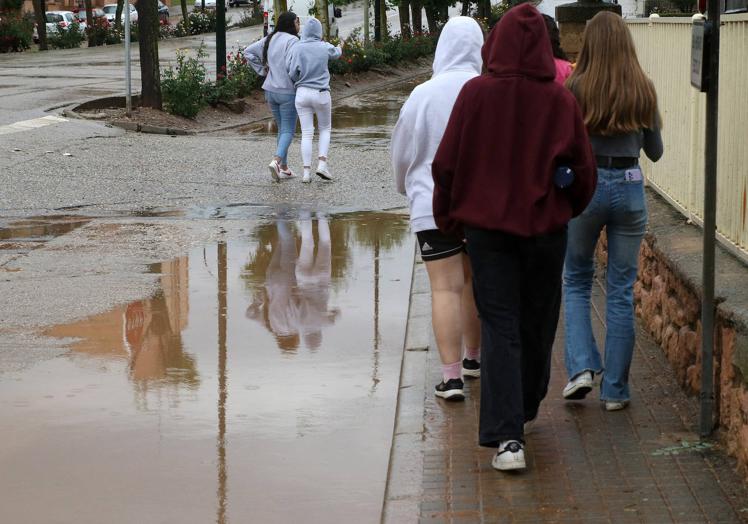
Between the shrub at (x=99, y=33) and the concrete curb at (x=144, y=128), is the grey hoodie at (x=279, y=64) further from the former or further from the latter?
the shrub at (x=99, y=33)

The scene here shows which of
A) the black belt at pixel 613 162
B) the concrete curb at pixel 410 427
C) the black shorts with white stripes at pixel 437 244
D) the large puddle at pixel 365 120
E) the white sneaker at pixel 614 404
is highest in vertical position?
the black belt at pixel 613 162

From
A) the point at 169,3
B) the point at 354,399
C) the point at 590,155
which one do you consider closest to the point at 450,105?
the point at 590,155

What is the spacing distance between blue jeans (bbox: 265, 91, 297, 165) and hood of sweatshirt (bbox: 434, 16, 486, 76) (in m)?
7.81

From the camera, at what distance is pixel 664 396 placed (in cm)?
627

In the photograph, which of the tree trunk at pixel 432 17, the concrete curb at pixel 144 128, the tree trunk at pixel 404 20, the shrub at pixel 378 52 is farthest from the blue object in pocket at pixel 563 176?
the tree trunk at pixel 432 17

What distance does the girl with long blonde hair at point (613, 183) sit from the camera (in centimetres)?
571

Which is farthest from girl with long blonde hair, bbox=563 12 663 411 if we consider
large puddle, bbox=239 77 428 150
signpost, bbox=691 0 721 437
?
large puddle, bbox=239 77 428 150

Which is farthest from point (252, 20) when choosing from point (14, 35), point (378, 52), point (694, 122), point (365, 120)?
point (694, 122)

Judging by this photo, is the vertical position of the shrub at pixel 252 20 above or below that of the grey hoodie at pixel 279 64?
above

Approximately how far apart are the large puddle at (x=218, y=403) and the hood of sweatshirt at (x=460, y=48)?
65.6 inches

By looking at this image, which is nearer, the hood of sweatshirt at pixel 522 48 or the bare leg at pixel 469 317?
the hood of sweatshirt at pixel 522 48

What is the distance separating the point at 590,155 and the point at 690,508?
143 centimetres

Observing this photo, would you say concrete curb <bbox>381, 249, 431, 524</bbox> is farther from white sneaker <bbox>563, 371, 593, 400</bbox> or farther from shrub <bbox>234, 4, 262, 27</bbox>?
shrub <bbox>234, 4, 262, 27</bbox>

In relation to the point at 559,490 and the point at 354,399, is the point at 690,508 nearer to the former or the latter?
the point at 559,490
